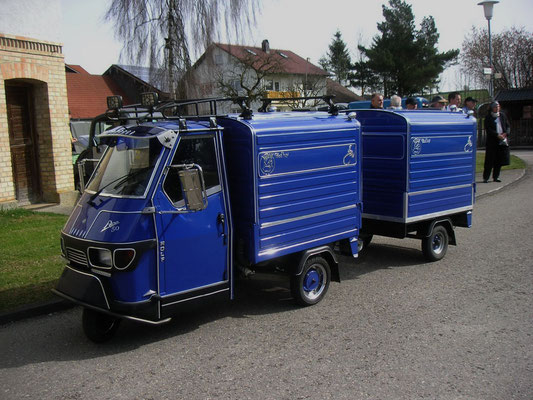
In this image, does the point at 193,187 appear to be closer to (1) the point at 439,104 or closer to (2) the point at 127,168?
(2) the point at 127,168

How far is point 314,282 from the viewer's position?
6.48 meters

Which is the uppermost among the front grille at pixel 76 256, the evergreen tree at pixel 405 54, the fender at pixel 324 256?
the evergreen tree at pixel 405 54

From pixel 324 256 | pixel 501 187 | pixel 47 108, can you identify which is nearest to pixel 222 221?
pixel 324 256

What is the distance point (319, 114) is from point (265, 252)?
6.57 ft

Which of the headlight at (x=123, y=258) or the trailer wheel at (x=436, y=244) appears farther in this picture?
the trailer wheel at (x=436, y=244)

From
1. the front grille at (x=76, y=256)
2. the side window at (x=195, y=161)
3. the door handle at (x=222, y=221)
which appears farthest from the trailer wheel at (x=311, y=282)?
the front grille at (x=76, y=256)

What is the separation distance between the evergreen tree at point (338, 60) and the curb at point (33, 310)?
1978 inches

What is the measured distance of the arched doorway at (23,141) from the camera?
40.2ft

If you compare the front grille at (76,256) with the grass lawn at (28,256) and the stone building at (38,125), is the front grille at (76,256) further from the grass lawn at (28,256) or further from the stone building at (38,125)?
the stone building at (38,125)

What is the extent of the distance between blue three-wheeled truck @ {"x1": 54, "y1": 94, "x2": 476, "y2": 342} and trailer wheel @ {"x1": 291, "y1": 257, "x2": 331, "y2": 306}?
1cm

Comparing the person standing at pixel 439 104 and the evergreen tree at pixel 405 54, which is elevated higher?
the evergreen tree at pixel 405 54

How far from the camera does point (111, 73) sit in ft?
157

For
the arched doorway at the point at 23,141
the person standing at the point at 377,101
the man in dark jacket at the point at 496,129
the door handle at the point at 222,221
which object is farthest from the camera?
the man in dark jacket at the point at 496,129

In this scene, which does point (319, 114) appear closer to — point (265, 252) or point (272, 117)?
point (272, 117)
